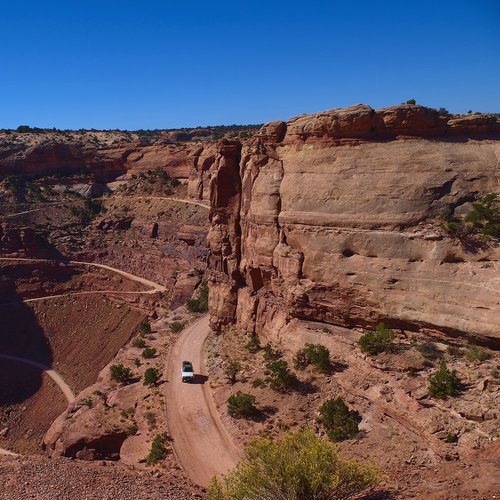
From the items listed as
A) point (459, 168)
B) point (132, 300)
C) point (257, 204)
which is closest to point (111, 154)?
point (132, 300)

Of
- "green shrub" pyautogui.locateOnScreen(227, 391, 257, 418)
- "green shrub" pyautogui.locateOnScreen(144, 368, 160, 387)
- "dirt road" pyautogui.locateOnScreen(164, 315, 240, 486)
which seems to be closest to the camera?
"dirt road" pyautogui.locateOnScreen(164, 315, 240, 486)

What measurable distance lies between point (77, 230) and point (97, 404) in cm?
4504

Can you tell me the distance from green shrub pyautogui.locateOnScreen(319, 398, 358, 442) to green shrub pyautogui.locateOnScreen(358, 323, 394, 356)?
2.71m

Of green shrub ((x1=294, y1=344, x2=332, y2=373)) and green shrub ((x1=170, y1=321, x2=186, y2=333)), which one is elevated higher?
green shrub ((x1=294, y1=344, x2=332, y2=373))

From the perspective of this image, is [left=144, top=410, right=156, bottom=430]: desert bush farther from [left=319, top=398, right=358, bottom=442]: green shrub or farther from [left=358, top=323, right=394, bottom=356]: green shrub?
[left=358, top=323, right=394, bottom=356]: green shrub

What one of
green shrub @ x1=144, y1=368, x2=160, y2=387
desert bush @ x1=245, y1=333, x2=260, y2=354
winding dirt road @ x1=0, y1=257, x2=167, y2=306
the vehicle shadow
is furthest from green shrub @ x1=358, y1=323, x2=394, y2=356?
winding dirt road @ x1=0, y1=257, x2=167, y2=306

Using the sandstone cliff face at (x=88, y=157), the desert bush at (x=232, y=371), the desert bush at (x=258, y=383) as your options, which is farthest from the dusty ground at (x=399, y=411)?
the sandstone cliff face at (x=88, y=157)

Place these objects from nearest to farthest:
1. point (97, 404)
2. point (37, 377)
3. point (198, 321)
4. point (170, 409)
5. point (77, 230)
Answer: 1. point (170, 409)
2. point (97, 404)
3. point (198, 321)
4. point (37, 377)
5. point (77, 230)

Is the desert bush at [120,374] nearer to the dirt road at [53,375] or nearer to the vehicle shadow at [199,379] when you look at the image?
the vehicle shadow at [199,379]

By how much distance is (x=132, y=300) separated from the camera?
5441cm

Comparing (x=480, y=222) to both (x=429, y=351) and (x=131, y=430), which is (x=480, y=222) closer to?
(x=429, y=351)

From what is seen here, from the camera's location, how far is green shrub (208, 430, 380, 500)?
13.5m

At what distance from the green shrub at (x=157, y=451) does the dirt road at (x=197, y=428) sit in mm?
568

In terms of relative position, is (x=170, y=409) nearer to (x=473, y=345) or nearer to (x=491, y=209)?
(x=473, y=345)
